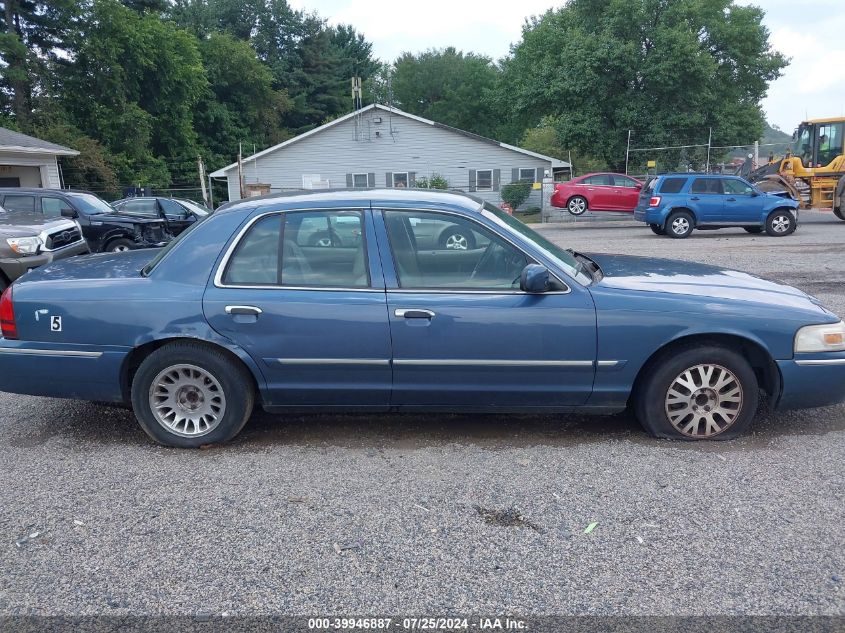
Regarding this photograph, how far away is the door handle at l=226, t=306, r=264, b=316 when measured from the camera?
13.7 ft

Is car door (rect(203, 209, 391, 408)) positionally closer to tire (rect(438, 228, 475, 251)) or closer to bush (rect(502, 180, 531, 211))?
tire (rect(438, 228, 475, 251))

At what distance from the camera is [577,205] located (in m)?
24.8

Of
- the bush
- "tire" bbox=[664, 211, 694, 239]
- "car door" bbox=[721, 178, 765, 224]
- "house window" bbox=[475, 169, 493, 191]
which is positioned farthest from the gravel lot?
"house window" bbox=[475, 169, 493, 191]

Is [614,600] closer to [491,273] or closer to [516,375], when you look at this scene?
[516,375]

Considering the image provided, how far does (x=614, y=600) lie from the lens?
2.80m

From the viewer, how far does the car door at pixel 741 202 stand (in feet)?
59.7

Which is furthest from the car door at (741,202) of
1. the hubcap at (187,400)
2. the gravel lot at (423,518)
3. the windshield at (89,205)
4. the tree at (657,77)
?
the hubcap at (187,400)

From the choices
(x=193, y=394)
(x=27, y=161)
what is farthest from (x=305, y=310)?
Answer: (x=27, y=161)

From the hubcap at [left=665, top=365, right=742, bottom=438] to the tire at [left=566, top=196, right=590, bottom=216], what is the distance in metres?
21.2

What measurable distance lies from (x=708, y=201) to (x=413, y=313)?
53.4ft

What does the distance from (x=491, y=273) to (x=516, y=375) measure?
0.64 metres

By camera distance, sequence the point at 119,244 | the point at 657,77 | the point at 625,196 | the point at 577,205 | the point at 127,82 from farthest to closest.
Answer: the point at 127,82 < the point at 657,77 < the point at 577,205 < the point at 625,196 < the point at 119,244

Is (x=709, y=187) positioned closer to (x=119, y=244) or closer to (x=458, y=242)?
(x=119, y=244)

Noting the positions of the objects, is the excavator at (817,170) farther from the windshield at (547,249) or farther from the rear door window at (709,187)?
the windshield at (547,249)
